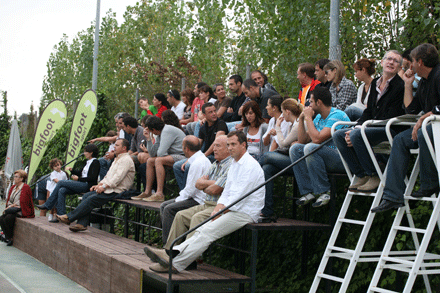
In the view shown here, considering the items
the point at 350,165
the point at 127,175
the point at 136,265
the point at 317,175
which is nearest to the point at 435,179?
the point at 350,165

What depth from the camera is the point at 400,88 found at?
5230 mm

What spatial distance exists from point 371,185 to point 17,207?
9037 mm

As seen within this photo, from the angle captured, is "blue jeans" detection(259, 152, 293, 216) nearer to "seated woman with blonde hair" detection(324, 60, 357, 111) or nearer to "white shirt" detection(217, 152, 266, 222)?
"white shirt" detection(217, 152, 266, 222)

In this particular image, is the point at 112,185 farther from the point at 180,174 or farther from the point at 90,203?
the point at 180,174

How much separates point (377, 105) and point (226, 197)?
1.92 metres

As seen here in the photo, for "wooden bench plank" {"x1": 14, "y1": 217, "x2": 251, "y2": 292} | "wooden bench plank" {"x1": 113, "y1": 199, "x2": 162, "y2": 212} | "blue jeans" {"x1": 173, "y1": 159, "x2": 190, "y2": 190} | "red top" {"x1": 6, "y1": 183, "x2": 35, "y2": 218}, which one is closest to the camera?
"wooden bench plank" {"x1": 14, "y1": 217, "x2": 251, "y2": 292}

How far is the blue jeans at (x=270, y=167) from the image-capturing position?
6.49 meters

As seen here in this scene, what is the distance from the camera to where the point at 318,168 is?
19.4 feet

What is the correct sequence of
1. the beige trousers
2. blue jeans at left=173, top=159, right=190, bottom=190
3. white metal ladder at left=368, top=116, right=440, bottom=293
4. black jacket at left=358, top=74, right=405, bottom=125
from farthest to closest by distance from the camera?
blue jeans at left=173, top=159, right=190, bottom=190 → the beige trousers → black jacket at left=358, top=74, right=405, bottom=125 → white metal ladder at left=368, top=116, right=440, bottom=293

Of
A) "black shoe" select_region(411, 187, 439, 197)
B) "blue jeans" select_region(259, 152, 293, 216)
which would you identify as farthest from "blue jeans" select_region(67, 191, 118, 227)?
"black shoe" select_region(411, 187, 439, 197)

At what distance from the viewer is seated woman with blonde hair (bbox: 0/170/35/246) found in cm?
1191

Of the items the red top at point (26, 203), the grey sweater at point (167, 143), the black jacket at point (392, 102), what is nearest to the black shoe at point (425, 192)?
the black jacket at point (392, 102)

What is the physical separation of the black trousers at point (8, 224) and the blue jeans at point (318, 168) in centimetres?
804

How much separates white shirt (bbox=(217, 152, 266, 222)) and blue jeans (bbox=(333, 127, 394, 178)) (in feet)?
3.51
